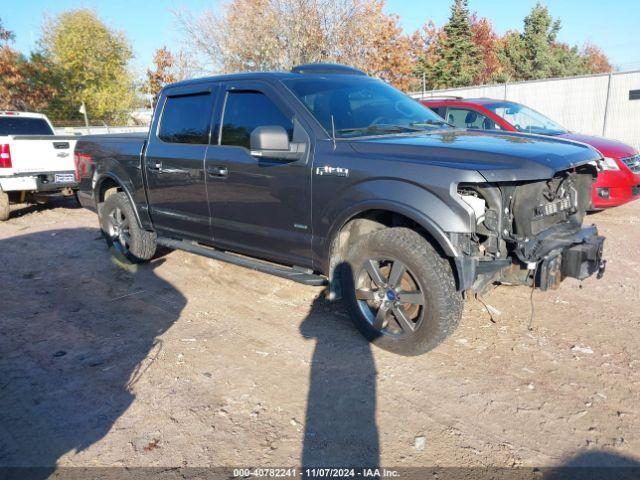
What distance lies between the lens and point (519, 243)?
10.9 ft

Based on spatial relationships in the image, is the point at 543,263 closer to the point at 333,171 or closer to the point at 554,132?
the point at 333,171

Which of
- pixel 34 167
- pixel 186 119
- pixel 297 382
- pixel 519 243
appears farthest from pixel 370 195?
pixel 34 167

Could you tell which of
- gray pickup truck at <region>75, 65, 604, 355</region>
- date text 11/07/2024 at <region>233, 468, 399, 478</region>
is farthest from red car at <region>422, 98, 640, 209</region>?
date text 11/07/2024 at <region>233, 468, 399, 478</region>

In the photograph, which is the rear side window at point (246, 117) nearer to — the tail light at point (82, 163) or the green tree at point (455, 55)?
the tail light at point (82, 163)

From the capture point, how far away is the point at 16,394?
3.25 metres

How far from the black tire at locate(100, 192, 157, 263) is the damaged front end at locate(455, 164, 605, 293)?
3904mm

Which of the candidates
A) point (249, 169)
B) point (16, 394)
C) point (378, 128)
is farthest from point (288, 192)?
point (16, 394)

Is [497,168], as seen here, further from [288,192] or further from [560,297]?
[560,297]

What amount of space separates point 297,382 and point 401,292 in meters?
0.95

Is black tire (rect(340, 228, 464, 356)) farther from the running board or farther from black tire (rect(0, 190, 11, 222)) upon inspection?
black tire (rect(0, 190, 11, 222))

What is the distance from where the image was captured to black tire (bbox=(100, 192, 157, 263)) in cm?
579

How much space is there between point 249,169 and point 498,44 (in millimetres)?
47073

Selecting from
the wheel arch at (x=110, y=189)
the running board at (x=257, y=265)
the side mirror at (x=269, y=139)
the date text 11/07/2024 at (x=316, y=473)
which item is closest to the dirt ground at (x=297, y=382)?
the date text 11/07/2024 at (x=316, y=473)

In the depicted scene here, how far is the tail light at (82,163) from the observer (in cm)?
623
